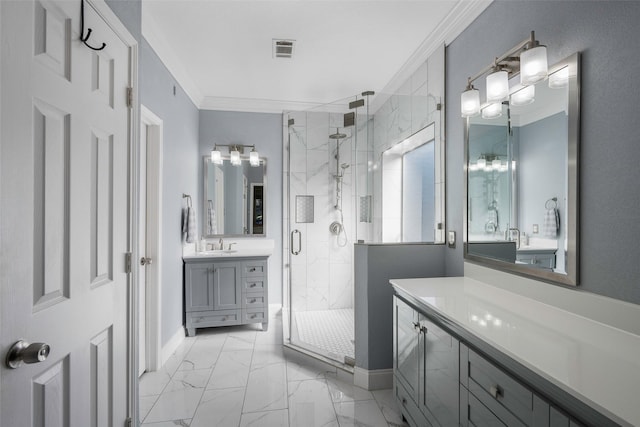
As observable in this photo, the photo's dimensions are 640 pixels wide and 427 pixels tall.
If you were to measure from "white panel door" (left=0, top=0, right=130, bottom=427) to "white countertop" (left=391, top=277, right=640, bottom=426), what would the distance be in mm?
1433

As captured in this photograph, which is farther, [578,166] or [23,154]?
[578,166]

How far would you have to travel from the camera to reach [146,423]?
6.48ft

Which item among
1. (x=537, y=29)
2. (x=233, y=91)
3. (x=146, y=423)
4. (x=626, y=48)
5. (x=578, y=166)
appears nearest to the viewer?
(x=626, y=48)

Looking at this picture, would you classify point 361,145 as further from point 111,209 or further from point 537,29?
point 111,209

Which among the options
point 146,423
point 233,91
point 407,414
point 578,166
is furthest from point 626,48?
point 233,91

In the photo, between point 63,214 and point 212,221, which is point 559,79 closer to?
point 63,214

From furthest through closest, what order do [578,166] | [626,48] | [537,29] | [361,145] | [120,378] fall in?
[361,145], [537,29], [120,378], [578,166], [626,48]

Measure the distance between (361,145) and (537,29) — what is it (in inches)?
52.8

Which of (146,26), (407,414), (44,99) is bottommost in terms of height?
(407,414)

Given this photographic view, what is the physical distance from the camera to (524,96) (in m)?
1.63

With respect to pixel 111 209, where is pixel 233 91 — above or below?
above

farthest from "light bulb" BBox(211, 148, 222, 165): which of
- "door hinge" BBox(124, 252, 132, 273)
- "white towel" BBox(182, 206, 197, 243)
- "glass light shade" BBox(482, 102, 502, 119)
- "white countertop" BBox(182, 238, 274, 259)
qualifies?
"glass light shade" BBox(482, 102, 502, 119)

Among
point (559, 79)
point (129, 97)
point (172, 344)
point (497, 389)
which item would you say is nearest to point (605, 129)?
point (559, 79)

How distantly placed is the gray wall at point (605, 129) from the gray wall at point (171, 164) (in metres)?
2.61
